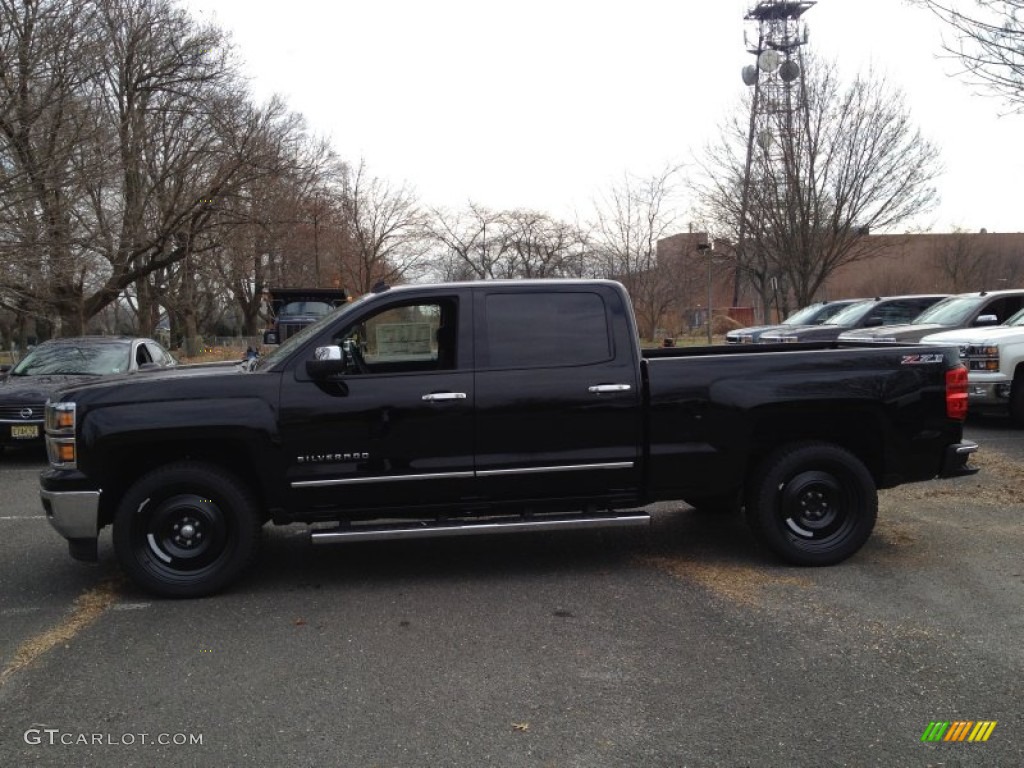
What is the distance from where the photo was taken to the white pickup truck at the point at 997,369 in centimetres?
1059

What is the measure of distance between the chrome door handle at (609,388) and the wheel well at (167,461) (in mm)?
2215

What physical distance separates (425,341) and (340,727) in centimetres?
294

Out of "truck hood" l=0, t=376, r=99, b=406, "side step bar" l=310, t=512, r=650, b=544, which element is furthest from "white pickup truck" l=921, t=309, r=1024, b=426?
"truck hood" l=0, t=376, r=99, b=406

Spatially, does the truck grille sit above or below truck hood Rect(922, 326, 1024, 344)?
below

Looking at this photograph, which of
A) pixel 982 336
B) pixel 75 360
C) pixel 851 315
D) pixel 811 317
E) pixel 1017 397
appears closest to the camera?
pixel 1017 397

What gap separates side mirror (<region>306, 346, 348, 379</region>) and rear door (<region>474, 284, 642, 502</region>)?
894mm

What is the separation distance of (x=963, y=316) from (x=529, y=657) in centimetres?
1202

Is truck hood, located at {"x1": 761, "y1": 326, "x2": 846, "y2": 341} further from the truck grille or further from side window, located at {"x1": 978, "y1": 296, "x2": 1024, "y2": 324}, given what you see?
the truck grille

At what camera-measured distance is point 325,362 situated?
5.04m

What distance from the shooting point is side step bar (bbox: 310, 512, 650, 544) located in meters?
5.10

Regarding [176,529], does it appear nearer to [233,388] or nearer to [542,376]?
[233,388]

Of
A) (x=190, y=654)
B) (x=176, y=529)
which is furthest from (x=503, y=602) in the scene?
(x=176, y=529)

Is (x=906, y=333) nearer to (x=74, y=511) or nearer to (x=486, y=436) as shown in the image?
(x=486, y=436)

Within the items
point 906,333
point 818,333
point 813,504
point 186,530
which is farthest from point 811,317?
point 186,530
